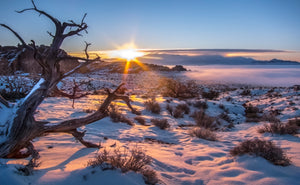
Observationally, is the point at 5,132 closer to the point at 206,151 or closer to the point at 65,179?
the point at 65,179

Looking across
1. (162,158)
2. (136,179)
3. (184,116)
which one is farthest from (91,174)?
(184,116)

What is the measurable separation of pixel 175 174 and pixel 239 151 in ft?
5.46

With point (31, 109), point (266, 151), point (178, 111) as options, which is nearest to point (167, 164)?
point (266, 151)

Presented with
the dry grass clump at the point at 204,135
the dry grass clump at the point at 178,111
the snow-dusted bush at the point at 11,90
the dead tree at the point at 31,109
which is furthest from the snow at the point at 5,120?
the dry grass clump at the point at 178,111

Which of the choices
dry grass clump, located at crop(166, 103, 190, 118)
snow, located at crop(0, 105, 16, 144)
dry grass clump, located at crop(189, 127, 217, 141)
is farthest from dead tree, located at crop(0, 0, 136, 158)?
dry grass clump, located at crop(166, 103, 190, 118)

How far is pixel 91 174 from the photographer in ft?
6.97

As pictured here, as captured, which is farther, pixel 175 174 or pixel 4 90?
pixel 4 90

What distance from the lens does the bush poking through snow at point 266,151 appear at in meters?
3.07

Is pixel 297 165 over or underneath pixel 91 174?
underneath

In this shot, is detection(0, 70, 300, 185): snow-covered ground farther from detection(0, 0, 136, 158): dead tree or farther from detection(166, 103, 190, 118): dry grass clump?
detection(166, 103, 190, 118): dry grass clump

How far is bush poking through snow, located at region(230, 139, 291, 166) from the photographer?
307cm

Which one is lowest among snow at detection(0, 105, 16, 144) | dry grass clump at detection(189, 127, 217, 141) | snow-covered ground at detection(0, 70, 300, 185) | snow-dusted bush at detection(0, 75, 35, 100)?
dry grass clump at detection(189, 127, 217, 141)

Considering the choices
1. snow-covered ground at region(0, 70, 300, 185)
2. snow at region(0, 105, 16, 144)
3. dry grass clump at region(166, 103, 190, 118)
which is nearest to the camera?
snow-covered ground at region(0, 70, 300, 185)

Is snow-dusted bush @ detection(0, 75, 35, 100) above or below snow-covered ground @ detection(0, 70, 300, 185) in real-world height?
above
